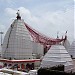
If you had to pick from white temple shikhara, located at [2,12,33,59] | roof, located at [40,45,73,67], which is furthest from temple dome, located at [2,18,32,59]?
roof, located at [40,45,73,67]

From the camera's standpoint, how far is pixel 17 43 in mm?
41125

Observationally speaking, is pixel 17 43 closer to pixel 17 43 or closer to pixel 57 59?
pixel 17 43

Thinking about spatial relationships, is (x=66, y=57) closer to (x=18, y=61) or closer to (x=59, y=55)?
(x=59, y=55)

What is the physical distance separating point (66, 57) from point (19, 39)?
14854 mm

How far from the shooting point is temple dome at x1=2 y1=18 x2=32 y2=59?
4069cm

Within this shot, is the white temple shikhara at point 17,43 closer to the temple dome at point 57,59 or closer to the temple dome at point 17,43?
the temple dome at point 17,43

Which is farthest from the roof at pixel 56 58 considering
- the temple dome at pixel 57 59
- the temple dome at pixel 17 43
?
the temple dome at pixel 17 43

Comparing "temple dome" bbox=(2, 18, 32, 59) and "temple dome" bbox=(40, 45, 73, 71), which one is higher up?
"temple dome" bbox=(2, 18, 32, 59)

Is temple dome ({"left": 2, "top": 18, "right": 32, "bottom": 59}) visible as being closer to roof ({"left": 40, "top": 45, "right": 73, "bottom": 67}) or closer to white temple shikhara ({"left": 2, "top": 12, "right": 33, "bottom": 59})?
white temple shikhara ({"left": 2, "top": 12, "right": 33, "bottom": 59})

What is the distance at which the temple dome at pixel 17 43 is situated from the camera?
4069 centimetres

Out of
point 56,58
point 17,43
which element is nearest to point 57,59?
point 56,58

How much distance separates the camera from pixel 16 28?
137 feet

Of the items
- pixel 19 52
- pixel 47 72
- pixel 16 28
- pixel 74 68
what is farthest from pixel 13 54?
pixel 47 72

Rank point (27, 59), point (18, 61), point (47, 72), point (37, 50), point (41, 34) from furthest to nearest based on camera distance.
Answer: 1. point (37, 50)
2. point (41, 34)
3. point (27, 59)
4. point (18, 61)
5. point (47, 72)
